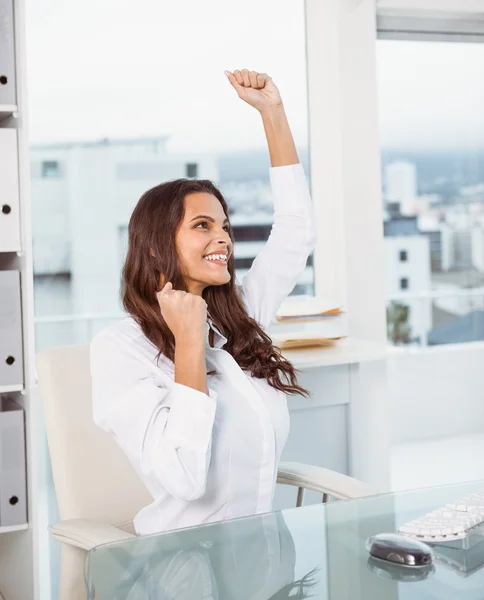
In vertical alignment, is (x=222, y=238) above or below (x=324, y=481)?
above

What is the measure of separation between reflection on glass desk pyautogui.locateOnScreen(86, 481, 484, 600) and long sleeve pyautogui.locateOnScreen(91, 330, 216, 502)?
0.16 m

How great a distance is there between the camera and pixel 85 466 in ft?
6.11

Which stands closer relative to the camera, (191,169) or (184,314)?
(184,314)

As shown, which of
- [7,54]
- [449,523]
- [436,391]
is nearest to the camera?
[449,523]

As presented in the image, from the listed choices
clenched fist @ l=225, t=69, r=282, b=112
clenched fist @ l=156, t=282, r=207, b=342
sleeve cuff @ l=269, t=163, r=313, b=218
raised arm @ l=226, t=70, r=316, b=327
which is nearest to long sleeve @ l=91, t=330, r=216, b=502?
Answer: clenched fist @ l=156, t=282, r=207, b=342

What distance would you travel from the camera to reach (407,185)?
10.3ft

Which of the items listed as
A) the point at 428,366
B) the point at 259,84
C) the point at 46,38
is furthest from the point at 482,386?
the point at 46,38

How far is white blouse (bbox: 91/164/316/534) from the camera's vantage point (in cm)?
155

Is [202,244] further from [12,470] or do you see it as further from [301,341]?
[12,470]

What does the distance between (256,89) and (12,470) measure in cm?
128

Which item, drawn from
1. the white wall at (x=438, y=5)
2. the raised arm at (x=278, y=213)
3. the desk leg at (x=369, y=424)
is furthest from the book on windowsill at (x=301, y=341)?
the white wall at (x=438, y=5)

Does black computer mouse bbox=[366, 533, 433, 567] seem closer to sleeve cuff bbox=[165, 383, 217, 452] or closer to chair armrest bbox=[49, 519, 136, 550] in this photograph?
sleeve cuff bbox=[165, 383, 217, 452]

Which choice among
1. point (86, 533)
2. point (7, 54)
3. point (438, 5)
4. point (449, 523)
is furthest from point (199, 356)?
point (438, 5)

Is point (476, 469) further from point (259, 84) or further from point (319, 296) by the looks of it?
point (259, 84)
